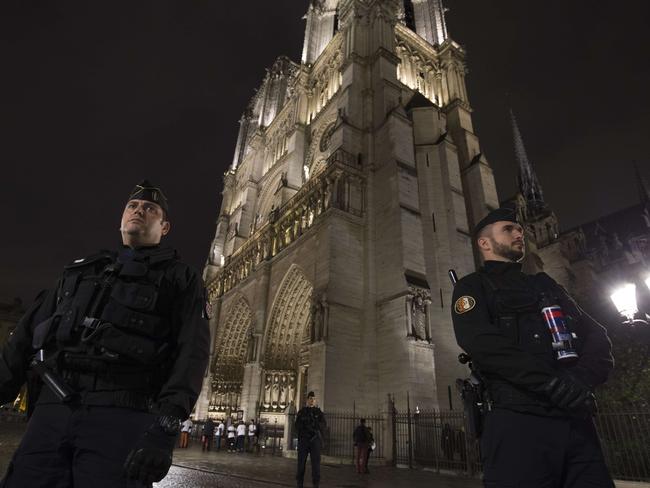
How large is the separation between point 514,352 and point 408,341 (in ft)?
34.8

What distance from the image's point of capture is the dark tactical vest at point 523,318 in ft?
4.79

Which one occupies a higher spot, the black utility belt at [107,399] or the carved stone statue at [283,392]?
the carved stone statue at [283,392]

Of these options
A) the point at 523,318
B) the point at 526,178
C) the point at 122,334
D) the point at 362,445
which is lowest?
the point at 362,445

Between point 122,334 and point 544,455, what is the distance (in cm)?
158

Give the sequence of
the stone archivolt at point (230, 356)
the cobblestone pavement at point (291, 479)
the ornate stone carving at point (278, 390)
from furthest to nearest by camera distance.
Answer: the stone archivolt at point (230, 356) → the ornate stone carving at point (278, 390) → the cobblestone pavement at point (291, 479)

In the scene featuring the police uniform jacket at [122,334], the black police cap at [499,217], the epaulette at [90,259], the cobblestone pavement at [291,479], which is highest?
the black police cap at [499,217]

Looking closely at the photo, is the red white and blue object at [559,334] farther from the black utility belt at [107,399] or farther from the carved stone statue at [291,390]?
the carved stone statue at [291,390]

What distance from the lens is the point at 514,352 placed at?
57.6 inches

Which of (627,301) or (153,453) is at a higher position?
(627,301)

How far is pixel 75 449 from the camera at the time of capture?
1.29 metres

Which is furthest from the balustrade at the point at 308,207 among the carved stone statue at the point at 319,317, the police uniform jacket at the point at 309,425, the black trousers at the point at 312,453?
the black trousers at the point at 312,453

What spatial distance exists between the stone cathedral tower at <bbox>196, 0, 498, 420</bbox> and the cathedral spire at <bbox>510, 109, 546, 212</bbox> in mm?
18919

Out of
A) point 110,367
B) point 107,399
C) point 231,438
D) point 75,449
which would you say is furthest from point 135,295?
point 231,438

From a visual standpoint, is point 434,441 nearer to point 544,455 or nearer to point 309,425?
point 309,425
